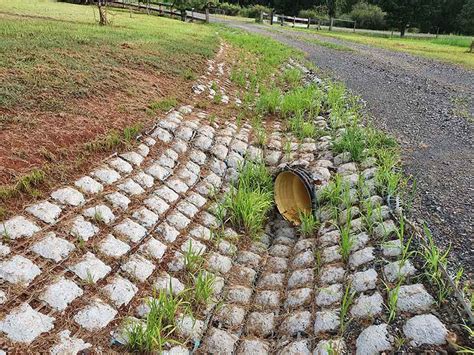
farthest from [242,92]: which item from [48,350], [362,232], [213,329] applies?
[48,350]

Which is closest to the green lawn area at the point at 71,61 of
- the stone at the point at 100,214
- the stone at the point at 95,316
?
the stone at the point at 100,214

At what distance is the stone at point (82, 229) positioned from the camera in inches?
121

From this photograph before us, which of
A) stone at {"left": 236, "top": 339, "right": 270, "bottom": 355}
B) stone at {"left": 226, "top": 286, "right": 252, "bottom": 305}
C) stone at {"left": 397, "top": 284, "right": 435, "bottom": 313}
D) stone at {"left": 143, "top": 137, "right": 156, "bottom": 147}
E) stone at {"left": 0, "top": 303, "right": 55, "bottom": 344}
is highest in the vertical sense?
stone at {"left": 143, "top": 137, "right": 156, "bottom": 147}

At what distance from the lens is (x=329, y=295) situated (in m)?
2.95

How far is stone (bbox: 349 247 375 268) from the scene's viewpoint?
10.2 ft

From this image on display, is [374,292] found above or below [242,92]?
below

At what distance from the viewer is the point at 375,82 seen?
850 cm

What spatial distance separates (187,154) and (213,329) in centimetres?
223

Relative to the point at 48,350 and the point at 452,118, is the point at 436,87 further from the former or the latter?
the point at 48,350

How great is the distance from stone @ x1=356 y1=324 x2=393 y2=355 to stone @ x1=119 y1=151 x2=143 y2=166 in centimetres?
262

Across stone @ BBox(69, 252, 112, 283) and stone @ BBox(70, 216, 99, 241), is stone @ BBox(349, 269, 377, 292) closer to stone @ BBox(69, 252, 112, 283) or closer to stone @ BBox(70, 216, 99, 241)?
stone @ BBox(69, 252, 112, 283)

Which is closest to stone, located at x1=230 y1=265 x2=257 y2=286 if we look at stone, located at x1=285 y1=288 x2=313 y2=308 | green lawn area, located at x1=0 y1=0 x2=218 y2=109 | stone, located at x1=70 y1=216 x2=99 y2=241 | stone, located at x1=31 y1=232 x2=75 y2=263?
stone, located at x1=285 y1=288 x2=313 y2=308

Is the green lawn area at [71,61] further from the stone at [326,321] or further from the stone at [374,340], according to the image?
the stone at [374,340]

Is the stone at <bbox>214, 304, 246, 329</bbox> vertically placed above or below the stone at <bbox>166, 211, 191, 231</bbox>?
below
